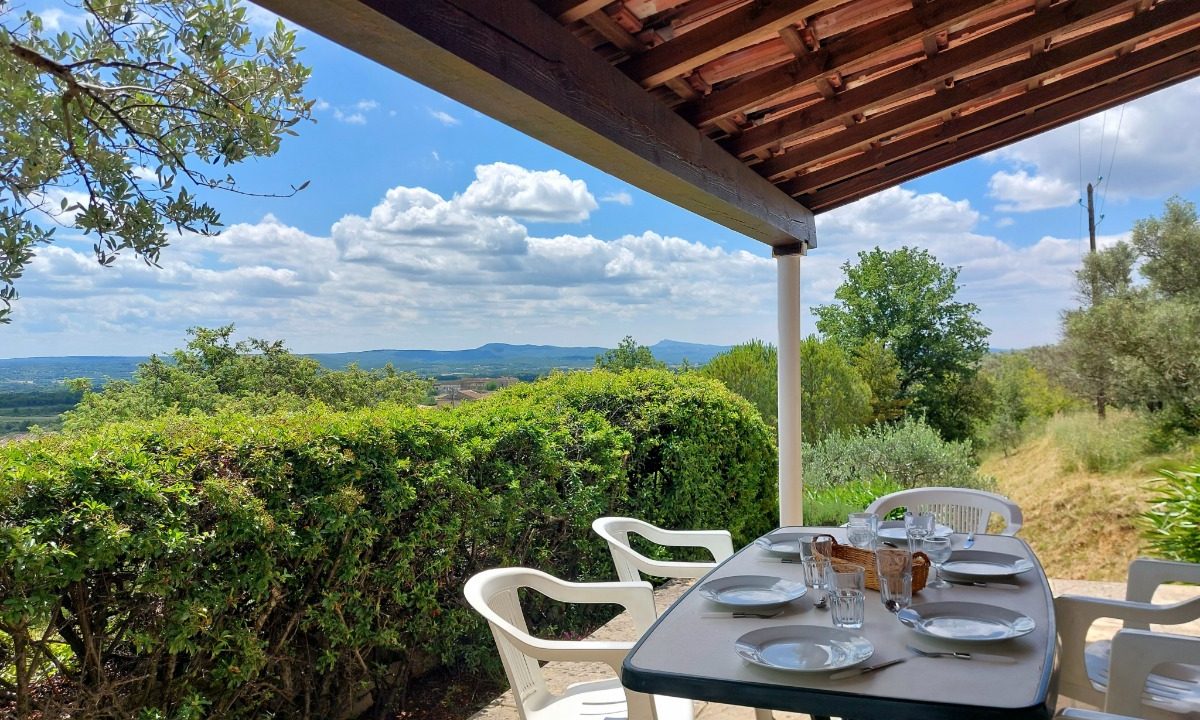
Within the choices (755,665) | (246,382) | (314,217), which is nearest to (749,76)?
(755,665)

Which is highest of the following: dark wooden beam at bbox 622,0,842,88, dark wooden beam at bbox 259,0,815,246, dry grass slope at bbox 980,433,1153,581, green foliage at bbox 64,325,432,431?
dark wooden beam at bbox 622,0,842,88

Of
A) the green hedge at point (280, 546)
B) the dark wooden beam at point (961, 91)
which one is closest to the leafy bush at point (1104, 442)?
the dark wooden beam at point (961, 91)

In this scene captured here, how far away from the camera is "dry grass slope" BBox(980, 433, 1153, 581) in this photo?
6633 mm

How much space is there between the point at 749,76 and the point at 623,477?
224 centimetres

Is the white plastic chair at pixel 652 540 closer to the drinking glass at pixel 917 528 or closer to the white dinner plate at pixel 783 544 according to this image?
the white dinner plate at pixel 783 544

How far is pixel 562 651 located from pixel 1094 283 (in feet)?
39.3

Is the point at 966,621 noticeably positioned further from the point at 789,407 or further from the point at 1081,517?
the point at 1081,517

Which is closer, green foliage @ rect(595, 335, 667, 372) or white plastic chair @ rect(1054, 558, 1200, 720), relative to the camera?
white plastic chair @ rect(1054, 558, 1200, 720)

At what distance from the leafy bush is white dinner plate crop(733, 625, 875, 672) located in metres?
8.70

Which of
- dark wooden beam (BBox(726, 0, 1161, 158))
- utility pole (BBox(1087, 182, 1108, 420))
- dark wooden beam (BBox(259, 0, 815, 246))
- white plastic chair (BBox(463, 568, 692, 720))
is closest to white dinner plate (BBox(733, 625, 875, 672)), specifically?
white plastic chair (BBox(463, 568, 692, 720))

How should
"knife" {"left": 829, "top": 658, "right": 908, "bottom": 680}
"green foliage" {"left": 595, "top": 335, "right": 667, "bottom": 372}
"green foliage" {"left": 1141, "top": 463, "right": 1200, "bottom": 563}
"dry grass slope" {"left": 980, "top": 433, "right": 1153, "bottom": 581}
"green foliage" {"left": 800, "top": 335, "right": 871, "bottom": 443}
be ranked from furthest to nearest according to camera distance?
"green foliage" {"left": 595, "top": 335, "right": 667, "bottom": 372}, "green foliage" {"left": 800, "top": 335, "right": 871, "bottom": 443}, "dry grass slope" {"left": 980, "top": 433, "right": 1153, "bottom": 581}, "green foliage" {"left": 1141, "top": 463, "right": 1200, "bottom": 563}, "knife" {"left": 829, "top": 658, "right": 908, "bottom": 680}

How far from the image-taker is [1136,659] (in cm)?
169

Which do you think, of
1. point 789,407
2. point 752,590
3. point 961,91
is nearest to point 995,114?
point 961,91

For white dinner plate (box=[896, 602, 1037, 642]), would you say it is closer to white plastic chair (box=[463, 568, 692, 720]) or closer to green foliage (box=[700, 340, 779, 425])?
white plastic chair (box=[463, 568, 692, 720])
